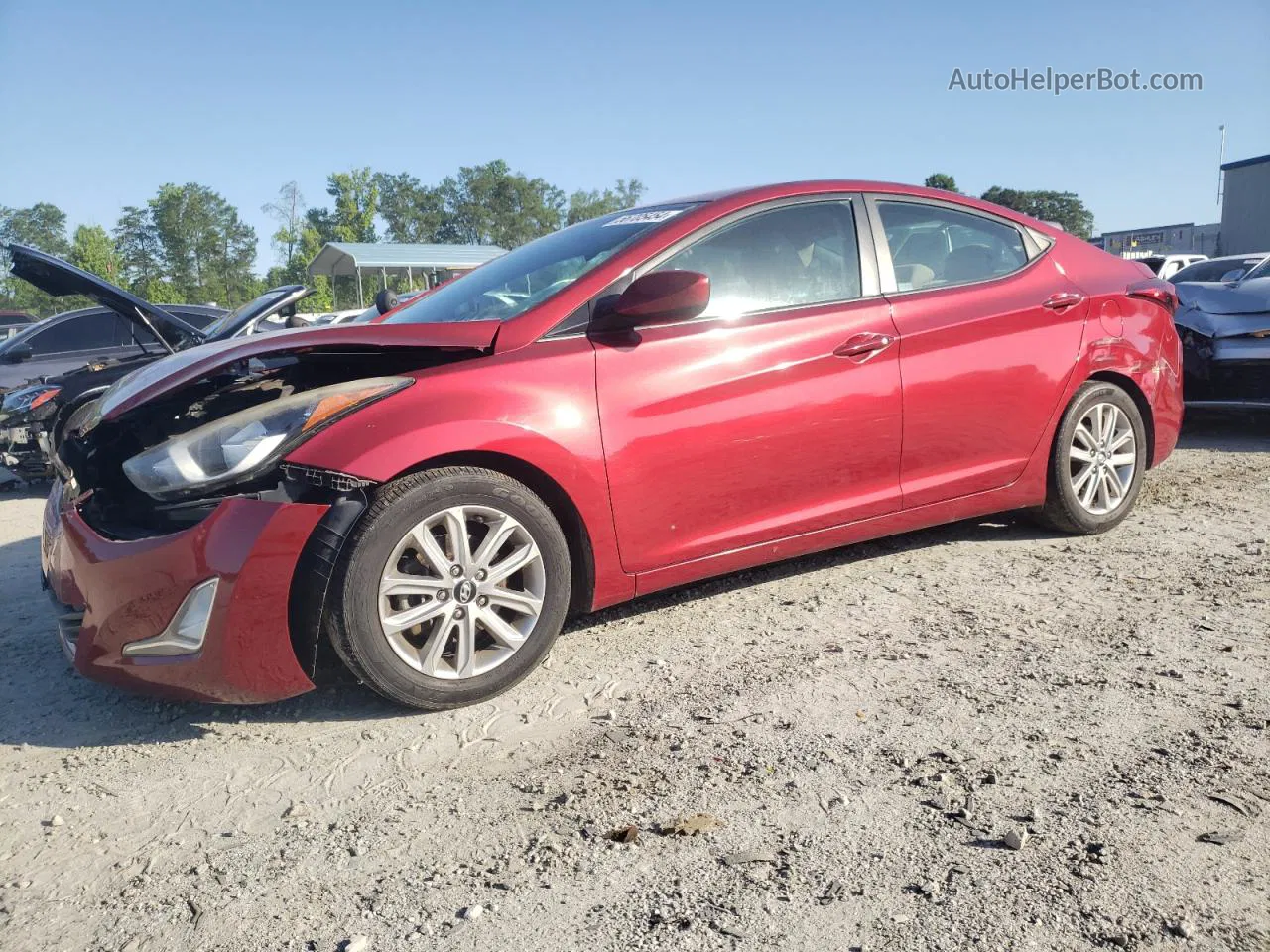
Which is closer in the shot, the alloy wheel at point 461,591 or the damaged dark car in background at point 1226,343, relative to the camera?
the alloy wheel at point 461,591

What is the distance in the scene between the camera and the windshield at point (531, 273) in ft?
11.8

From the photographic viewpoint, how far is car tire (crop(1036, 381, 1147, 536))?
14.6ft

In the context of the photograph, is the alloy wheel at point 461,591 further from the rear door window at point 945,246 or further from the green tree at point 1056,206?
the green tree at point 1056,206

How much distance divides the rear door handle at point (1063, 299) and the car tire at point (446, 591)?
100 inches

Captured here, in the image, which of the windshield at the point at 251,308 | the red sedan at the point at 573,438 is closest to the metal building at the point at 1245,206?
the red sedan at the point at 573,438

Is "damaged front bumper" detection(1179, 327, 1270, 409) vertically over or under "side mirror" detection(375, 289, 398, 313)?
under

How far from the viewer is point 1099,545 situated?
14.9 feet

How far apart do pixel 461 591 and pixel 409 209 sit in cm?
9559

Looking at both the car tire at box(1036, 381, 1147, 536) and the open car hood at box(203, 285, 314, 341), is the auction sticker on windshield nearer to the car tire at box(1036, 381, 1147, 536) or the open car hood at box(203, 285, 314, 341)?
the open car hood at box(203, 285, 314, 341)

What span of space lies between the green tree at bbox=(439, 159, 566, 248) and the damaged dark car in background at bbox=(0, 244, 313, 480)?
87.1m

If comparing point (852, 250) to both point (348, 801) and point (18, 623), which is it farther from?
point (18, 623)

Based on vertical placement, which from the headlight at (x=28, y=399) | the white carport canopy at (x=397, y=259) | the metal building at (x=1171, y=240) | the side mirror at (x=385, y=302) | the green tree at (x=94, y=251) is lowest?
the metal building at (x=1171, y=240)

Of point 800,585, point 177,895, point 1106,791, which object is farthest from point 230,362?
point 1106,791

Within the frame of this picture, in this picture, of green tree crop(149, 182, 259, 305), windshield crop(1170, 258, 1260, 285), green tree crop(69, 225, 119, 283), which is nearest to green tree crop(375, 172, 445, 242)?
green tree crop(149, 182, 259, 305)
